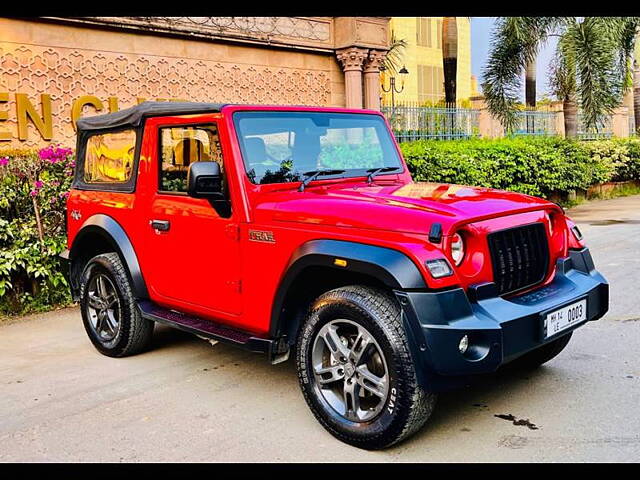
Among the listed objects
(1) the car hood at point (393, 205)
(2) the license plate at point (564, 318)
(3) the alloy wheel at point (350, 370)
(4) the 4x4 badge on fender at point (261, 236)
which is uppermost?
(1) the car hood at point (393, 205)

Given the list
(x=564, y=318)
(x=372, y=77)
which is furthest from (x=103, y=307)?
(x=372, y=77)

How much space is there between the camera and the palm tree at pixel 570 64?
1719 cm

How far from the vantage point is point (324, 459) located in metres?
3.57

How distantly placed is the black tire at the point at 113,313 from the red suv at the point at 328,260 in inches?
0.6

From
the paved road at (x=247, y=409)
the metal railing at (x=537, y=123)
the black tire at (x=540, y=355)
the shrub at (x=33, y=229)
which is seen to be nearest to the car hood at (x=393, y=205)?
the black tire at (x=540, y=355)

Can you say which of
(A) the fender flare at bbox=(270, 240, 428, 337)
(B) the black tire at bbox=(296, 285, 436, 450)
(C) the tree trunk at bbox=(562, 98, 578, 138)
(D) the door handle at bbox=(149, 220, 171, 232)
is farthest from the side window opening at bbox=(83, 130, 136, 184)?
(C) the tree trunk at bbox=(562, 98, 578, 138)

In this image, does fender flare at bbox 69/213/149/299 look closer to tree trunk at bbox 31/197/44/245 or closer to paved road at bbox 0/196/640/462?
paved road at bbox 0/196/640/462

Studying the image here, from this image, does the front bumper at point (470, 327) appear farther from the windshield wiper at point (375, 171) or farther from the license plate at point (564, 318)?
the windshield wiper at point (375, 171)

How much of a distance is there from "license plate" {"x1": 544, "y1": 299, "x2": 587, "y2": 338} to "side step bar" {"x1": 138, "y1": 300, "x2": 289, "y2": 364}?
1.47m

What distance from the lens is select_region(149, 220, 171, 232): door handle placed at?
479cm

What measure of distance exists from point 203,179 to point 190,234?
20.7 inches

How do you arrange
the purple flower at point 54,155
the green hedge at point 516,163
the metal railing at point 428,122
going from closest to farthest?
the purple flower at point 54,155 < the green hedge at point 516,163 < the metal railing at point 428,122

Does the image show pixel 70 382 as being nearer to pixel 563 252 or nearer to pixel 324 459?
pixel 324 459

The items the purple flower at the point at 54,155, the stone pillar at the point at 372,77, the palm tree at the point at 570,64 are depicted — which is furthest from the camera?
the palm tree at the point at 570,64
